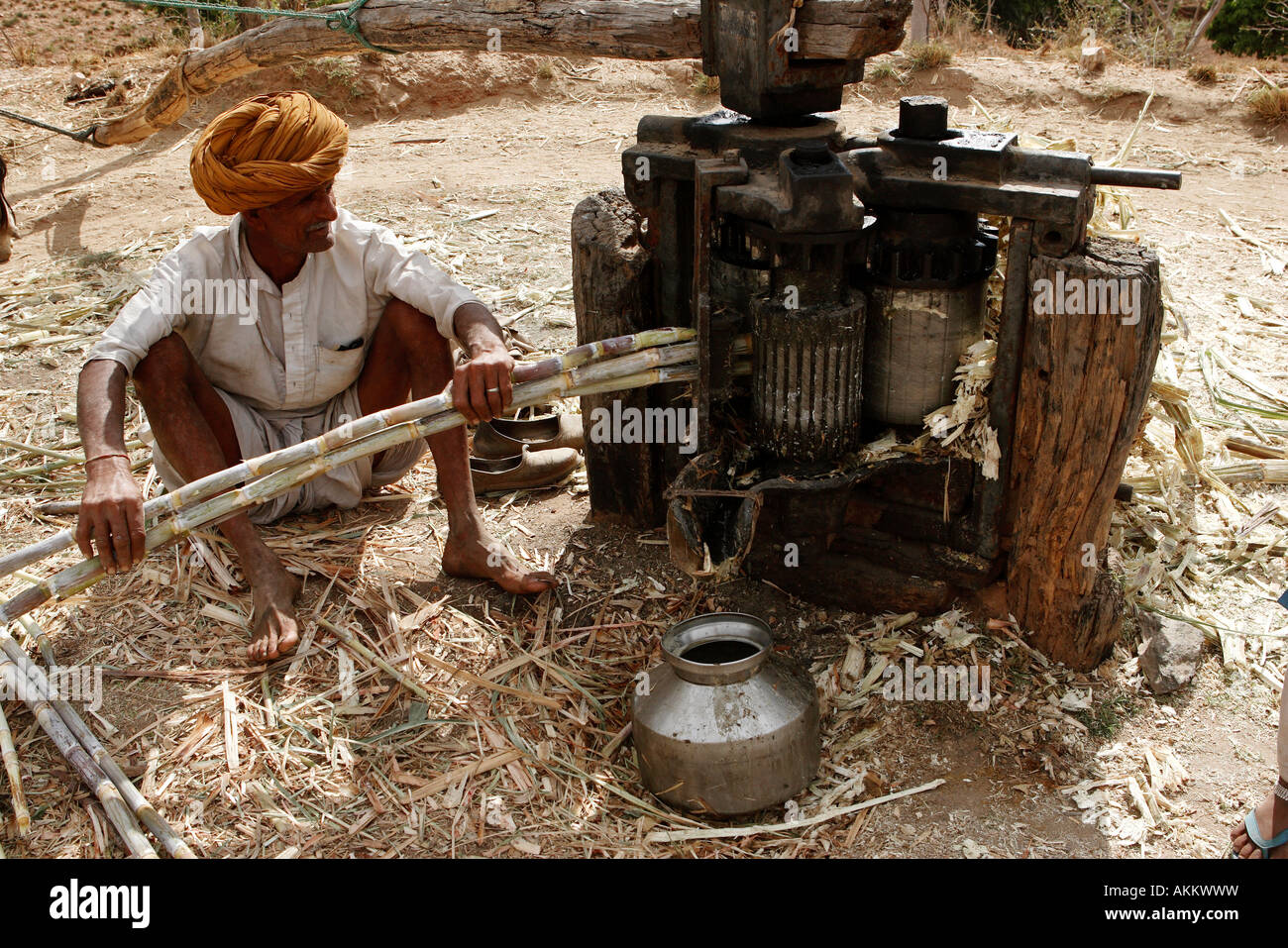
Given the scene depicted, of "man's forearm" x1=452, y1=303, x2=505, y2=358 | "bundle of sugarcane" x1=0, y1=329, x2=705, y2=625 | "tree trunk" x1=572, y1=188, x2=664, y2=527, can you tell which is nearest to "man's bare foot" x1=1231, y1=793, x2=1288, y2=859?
"bundle of sugarcane" x1=0, y1=329, x2=705, y2=625

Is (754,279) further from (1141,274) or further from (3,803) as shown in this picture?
(3,803)

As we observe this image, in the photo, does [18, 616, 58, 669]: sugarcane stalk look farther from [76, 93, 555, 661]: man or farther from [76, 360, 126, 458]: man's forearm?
[76, 360, 126, 458]: man's forearm

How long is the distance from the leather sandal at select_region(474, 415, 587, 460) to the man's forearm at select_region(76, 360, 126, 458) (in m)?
1.57

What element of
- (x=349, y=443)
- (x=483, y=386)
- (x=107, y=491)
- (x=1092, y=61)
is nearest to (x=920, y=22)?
(x=1092, y=61)

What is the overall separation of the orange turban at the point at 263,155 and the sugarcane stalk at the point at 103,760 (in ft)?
5.21

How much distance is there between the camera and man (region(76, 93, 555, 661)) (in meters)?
3.43

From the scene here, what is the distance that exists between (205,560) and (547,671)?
142 cm

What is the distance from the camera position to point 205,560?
4082 millimetres

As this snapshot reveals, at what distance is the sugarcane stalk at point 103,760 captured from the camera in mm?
2965

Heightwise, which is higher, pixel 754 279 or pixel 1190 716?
pixel 754 279

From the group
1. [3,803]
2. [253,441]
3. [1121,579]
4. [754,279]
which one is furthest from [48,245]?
[1121,579]

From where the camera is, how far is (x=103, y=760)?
124 inches
